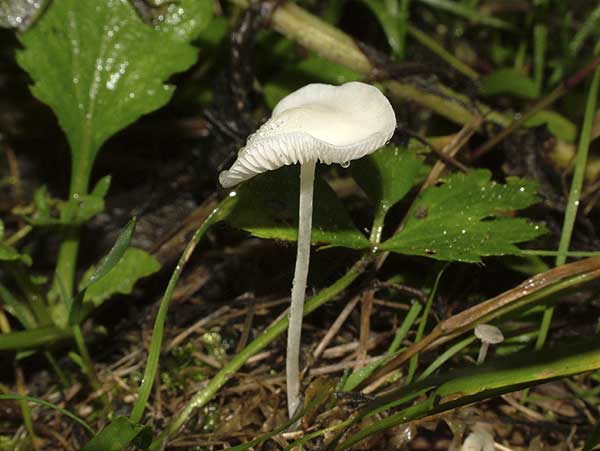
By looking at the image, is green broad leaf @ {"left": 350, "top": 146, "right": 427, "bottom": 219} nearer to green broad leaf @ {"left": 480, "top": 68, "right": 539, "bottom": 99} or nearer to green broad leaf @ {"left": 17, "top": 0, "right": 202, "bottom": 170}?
green broad leaf @ {"left": 17, "top": 0, "right": 202, "bottom": 170}

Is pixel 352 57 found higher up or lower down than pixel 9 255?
lower down

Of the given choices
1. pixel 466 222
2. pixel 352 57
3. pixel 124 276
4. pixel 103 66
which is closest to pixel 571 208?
pixel 466 222

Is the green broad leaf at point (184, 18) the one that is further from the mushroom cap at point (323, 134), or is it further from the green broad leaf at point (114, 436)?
the green broad leaf at point (114, 436)

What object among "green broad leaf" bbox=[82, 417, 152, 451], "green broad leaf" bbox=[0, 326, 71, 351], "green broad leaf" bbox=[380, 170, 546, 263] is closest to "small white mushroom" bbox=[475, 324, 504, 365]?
"green broad leaf" bbox=[380, 170, 546, 263]

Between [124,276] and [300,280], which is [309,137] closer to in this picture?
[300,280]

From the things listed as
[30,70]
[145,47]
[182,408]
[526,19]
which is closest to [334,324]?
[182,408]

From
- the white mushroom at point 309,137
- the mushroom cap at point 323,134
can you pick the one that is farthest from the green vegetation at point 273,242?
the mushroom cap at point 323,134

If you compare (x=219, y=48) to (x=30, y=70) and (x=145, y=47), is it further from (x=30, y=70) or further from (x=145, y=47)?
(x=30, y=70)
